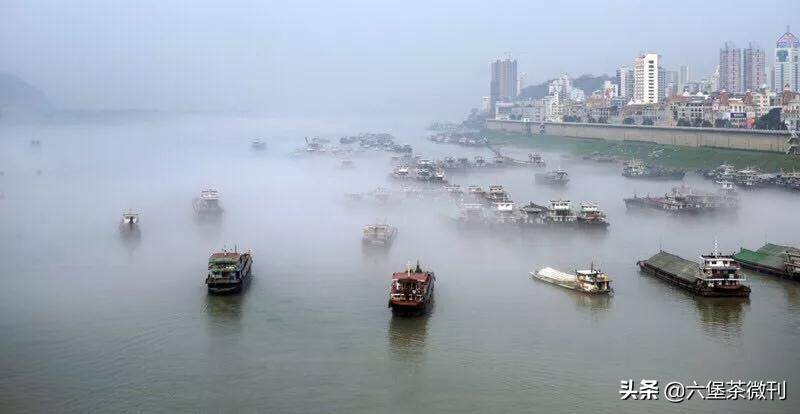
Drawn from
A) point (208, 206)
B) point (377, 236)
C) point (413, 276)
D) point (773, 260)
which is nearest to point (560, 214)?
point (377, 236)

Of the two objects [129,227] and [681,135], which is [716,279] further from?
[681,135]

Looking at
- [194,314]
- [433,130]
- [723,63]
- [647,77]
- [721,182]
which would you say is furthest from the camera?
[433,130]

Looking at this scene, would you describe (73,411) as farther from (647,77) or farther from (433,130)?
(433,130)

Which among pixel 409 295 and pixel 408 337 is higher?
pixel 409 295

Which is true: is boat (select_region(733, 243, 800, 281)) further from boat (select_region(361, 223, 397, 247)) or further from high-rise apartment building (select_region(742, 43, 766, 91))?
high-rise apartment building (select_region(742, 43, 766, 91))

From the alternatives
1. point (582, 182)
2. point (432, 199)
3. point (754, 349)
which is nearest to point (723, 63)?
point (582, 182)

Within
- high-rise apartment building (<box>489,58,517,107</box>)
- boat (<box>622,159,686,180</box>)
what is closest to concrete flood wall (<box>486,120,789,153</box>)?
boat (<box>622,159,686,180</box>)

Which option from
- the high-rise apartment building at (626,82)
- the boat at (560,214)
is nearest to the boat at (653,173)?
the boat at (560,214)
